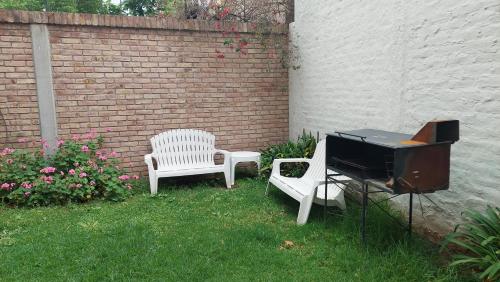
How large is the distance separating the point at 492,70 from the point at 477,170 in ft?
2.78

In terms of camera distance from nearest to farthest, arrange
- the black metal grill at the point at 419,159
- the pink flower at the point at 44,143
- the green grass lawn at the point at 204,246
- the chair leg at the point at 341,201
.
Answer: the black metal grill at the point at 419,159, the green grass lawn at the point at 204,246, the chair leg at the point at 341,201, the pink flower at the point at 44,143

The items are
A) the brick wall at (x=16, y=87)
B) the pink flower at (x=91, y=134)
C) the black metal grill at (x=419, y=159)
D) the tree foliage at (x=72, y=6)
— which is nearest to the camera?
the black metal grill at (x=419, y=159)

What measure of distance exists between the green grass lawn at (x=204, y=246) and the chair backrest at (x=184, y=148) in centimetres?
113

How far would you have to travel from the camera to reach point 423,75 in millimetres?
3631

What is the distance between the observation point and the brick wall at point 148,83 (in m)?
5.40

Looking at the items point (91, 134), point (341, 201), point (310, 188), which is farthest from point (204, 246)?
point (91, 134)

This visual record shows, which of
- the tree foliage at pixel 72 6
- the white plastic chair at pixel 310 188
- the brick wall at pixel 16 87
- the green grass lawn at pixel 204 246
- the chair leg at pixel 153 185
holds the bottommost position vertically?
the green grass lawn at pixel 204 246

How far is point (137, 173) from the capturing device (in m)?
6.04

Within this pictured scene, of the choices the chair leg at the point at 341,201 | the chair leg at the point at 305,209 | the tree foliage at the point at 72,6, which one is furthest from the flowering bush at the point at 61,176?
the tree foliage at the point at 72,6

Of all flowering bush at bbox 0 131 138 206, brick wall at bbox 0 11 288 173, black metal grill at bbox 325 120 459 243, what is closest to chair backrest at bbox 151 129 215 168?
brick wall at bbox 0 11 288 173

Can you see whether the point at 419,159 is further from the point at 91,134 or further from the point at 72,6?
the point at 72,6

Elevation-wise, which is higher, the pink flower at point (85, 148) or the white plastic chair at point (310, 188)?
the pink flower at point (85, 148)

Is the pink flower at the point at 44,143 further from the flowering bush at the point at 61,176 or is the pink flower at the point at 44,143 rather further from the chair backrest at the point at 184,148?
the chair backrest at the point at 184,148

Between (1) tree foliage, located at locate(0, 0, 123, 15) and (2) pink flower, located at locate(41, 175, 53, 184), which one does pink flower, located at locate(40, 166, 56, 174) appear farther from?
(1) tree foliage, located at locate(0, 0, 123, 15)
